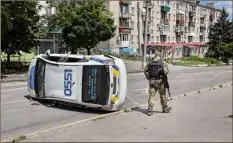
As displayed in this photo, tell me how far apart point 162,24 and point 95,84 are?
217ft

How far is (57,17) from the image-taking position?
37219mm

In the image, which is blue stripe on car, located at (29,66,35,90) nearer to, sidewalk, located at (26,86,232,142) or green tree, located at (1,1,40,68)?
sidewalk, located at (26,86,232,142)

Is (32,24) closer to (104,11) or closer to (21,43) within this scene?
(21,43)

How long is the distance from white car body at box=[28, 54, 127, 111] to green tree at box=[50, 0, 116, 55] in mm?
21855

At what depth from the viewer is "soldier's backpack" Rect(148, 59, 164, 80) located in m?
9.22

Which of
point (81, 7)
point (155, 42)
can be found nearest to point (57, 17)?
point (81, 7)

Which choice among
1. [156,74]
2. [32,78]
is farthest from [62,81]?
[156,74]

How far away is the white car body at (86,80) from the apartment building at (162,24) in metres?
42.1

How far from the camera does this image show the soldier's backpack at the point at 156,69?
30.2 feet

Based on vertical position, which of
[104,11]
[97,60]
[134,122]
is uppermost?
[104,11]

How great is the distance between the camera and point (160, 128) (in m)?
7.34

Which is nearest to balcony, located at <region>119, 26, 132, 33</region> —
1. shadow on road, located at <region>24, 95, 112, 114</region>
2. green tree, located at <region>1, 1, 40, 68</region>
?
green tree, located at <region>1, 1, 40, 68</region>

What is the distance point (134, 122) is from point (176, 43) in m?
71.1

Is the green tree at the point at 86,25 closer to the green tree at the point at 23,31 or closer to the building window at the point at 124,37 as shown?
the green tree at the point at 23,31
